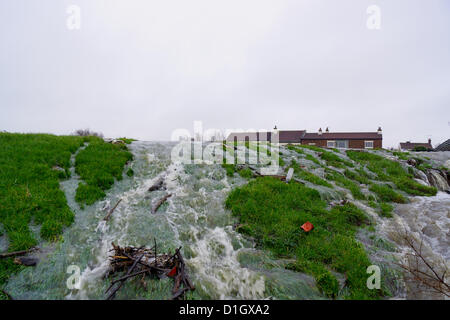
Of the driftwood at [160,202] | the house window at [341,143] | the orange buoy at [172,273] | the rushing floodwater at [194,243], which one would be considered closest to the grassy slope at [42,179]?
the rushing floodwater at [194,243]

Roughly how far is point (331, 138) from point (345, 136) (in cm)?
345

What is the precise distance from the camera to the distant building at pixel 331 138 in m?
47.9

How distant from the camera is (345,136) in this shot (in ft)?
162

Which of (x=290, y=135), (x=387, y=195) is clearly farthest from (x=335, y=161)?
(x=290, y=135)

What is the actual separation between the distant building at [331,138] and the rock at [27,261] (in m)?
42.7

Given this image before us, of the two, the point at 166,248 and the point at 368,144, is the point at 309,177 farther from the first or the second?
the point at 368,144

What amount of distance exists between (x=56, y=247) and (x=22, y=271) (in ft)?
2.68

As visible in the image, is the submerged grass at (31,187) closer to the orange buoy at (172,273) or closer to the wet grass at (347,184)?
the orange buoy at (172,273)

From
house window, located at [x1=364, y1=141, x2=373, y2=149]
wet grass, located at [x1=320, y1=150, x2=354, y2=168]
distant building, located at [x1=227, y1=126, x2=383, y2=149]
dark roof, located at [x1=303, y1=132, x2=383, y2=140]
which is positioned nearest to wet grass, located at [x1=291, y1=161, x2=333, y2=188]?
wet grass, located at [x1=320, y1=150, x2=354, y2=168]

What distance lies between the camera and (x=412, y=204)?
10.3m

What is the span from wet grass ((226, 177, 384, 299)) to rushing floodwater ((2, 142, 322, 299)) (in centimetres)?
47

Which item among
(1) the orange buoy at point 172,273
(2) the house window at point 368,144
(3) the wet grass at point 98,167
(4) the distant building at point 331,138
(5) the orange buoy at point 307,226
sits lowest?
(1) the orange buoy at point 172,273
